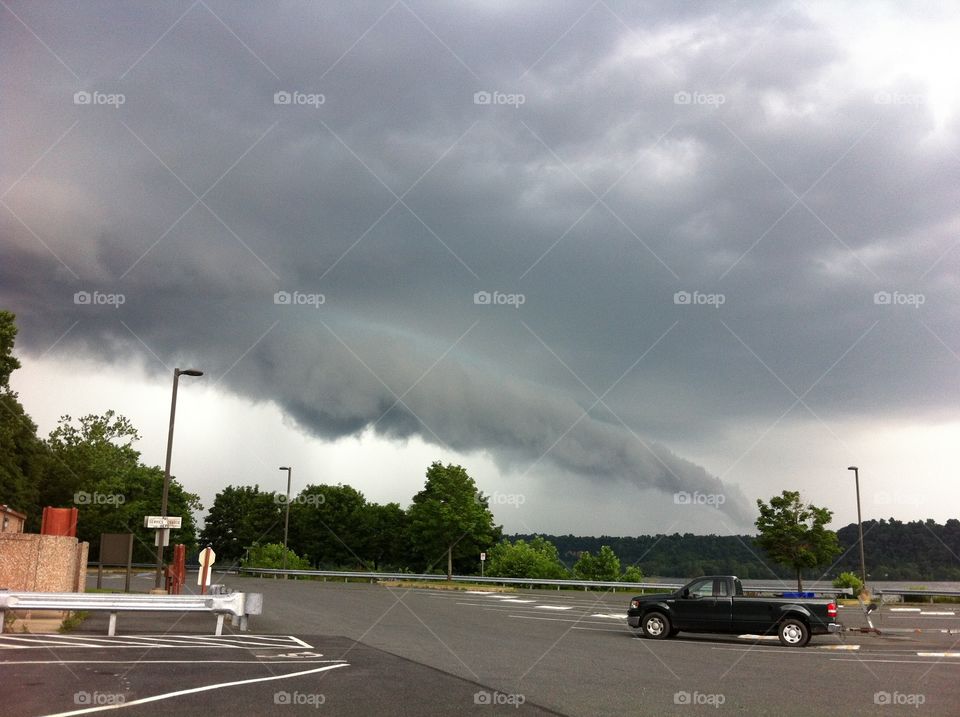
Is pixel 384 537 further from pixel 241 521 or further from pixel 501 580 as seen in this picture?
pixel 501 580

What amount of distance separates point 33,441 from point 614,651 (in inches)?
2790

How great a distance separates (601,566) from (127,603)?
73.9m

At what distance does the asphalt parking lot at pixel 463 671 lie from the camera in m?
9.23

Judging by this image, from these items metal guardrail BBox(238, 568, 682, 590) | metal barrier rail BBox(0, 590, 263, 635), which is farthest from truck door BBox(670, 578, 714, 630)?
metal guardrail BBox(238, 568, 682, 590)

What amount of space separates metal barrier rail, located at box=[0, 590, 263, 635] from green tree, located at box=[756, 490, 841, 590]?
36.4m

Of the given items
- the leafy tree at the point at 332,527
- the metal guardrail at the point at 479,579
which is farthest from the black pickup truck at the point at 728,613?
the leafy tree at the point at 332,527

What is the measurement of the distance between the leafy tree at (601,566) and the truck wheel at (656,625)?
6614 centimetres

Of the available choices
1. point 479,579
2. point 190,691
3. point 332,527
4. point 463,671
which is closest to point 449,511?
point 479,579

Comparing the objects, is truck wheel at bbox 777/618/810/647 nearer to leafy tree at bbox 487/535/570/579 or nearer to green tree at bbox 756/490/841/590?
green tree at bbox 756/490/841/590

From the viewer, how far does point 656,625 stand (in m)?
19.8

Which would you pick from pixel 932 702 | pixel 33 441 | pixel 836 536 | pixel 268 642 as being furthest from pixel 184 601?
pixel 33 441

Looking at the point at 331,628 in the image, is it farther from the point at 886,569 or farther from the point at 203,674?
the point at 886,569

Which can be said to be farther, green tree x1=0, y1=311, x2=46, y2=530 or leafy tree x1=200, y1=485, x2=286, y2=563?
leafy tree x1=200, y1=485, x2=286, y2=563

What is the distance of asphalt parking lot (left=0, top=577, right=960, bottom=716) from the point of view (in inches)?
363
